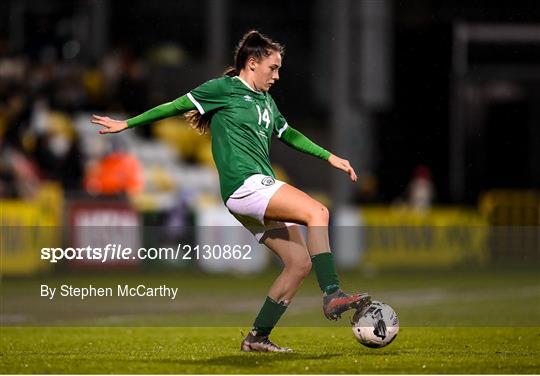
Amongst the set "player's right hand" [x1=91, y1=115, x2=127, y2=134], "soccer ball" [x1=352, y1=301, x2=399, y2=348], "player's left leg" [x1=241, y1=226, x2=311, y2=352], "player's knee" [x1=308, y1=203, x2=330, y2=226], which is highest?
Result: "player's right hand" [x1=91, y1=115, x2=127, y2=134]

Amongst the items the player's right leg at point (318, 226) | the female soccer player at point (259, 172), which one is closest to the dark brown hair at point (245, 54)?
the female soccer player at point (259, 172)

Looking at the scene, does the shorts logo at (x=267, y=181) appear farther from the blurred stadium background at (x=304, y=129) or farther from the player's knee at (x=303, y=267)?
the blurred stadium background at (x=304, y=129)

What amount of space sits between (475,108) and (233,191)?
92.3ft

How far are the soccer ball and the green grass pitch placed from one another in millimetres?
164

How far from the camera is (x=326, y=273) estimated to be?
9.57m

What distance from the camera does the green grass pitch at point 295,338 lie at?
947 cm

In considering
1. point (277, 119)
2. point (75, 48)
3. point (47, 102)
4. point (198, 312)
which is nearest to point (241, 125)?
point (277, 119)

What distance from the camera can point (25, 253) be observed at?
2195 centimetres

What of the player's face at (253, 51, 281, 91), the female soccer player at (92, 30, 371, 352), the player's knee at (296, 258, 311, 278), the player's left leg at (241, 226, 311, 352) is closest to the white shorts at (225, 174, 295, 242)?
the female soccer player at (92, 30, 371, 352)

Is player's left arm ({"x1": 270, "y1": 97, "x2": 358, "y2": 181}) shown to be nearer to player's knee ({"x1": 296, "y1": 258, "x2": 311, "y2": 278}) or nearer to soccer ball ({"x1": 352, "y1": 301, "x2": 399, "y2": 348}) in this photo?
player's knee ({"x1": 296, "y1": 258, "x2": 311, "y2": 278})

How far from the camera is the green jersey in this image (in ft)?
31.7

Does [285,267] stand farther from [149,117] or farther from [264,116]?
[149,117]

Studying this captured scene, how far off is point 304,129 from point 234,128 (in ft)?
77.8

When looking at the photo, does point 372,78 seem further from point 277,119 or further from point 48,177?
point 277,119
